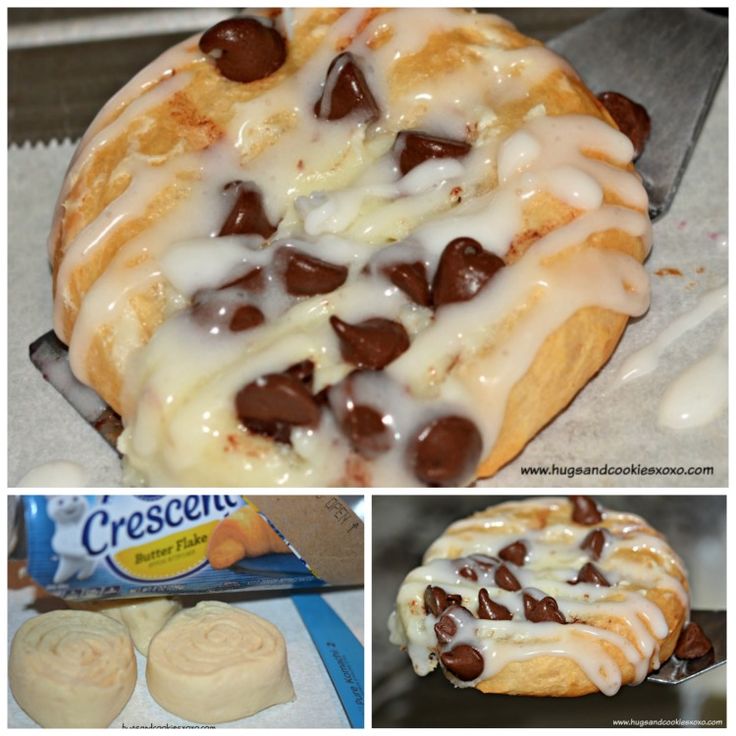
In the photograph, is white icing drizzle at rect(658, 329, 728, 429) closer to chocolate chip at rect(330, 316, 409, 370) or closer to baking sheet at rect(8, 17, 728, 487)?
baking sheet at rect(8, 17, 728, 487)

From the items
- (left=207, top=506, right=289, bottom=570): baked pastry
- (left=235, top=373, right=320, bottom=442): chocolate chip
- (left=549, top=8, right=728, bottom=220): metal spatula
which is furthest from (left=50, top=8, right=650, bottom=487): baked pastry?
(left=549, top=8, right=728, bottom=220): metal spatula

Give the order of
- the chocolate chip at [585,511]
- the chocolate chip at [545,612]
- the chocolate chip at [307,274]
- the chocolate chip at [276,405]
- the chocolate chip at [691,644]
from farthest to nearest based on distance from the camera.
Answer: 1. the chocolate chip at [585,511]
2. the chocolate chip at [691,644]
3. the chocolate chip at [545,612]
4. the chocolate chip at [307,274]
5. the chocolate chip at [276,405]

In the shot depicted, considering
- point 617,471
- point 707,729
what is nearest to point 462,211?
point 617,471

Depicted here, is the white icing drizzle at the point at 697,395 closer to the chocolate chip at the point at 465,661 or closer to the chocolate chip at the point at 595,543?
the chocolate chip at the point at 595,543

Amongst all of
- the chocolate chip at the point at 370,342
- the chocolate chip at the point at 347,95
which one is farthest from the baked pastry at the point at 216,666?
the chocolate chip at the point at 347,95

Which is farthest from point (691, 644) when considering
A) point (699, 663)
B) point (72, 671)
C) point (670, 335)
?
point (72, 671)
